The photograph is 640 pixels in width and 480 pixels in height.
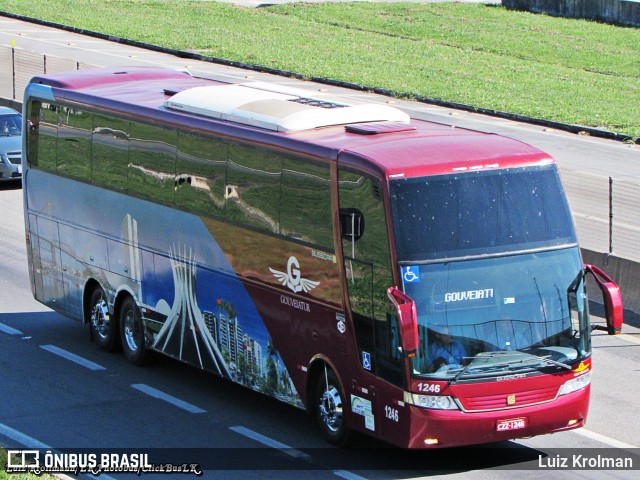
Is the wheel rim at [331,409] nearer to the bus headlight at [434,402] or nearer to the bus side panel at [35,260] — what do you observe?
the bus headlight at [434,402]

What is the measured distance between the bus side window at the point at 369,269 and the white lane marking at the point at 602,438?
2777mm

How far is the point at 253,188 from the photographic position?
14.1 m

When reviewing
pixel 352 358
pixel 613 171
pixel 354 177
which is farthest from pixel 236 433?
pixel 613 171

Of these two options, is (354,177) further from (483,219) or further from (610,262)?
(610,262)

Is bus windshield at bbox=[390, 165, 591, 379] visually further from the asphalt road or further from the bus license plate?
the asphalt road

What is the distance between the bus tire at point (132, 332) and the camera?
54.3 ft

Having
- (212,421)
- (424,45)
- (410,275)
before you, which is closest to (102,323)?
(212,421)

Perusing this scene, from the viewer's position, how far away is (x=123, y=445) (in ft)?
43.9

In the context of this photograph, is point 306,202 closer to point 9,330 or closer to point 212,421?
point 212,421

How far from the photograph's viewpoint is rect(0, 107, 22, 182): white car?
28.5 metres

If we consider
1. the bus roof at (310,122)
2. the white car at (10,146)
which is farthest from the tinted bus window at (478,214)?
the white car at (10,146)

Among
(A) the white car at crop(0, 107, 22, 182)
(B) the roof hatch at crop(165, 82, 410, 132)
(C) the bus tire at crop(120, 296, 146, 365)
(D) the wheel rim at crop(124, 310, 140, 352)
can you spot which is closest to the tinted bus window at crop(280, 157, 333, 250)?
(B) the roof hatch at crop(165, 82, 410, 132)

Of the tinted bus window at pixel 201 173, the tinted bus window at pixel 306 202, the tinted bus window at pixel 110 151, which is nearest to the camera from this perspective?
the tinted bus window at pixel 306 202

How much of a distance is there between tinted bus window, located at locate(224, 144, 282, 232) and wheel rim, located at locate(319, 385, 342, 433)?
186 centimetres
